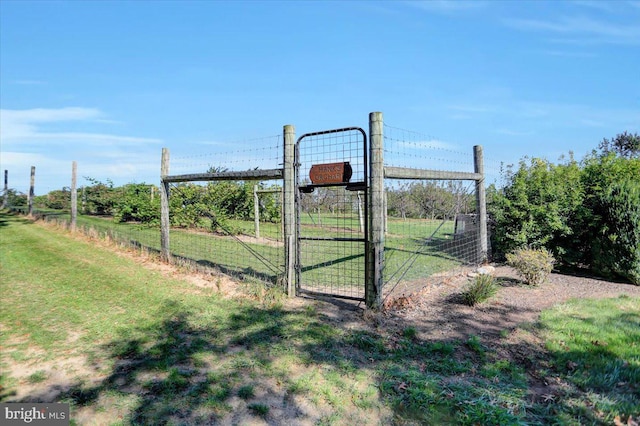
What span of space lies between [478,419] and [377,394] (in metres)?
0.77

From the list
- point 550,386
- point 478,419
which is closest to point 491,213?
point 550,386

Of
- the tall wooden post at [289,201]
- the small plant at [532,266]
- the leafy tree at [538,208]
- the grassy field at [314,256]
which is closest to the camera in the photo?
the tall wooden post at [289,201]

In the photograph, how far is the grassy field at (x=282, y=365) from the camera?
285 cm

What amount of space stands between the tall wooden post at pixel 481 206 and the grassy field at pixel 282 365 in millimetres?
3209

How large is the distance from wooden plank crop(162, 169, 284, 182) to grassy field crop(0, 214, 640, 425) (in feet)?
6.69

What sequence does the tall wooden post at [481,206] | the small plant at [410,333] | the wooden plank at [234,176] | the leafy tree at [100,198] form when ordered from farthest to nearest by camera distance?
1. the leafy tree at [100,198]
2. the tall wooden post at [481,206]
3. the wooden plank at [234,176]
4. the small plant at [410,333]

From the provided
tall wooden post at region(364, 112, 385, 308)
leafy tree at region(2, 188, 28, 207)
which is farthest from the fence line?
leafy tree at region(2, 188, 28, 207)

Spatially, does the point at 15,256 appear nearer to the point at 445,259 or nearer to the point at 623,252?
the point at 445,259

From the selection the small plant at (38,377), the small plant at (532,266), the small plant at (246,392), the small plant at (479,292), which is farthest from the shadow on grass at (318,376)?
the small plant at (532,266)

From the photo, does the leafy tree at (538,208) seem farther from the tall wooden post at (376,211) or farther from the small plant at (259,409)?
the small plant at (259,409)

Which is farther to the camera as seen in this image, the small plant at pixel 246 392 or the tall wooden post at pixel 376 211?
the tall wooden post at pixel 376 211

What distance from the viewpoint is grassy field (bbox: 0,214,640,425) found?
9.35 feet

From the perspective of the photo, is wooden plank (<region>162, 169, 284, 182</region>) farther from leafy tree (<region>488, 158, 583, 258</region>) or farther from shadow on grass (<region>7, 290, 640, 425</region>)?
leafy tree (<region>488, 158, 583, 258</region>)

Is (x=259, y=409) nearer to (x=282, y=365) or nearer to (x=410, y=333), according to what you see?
(x=282, y=365)
